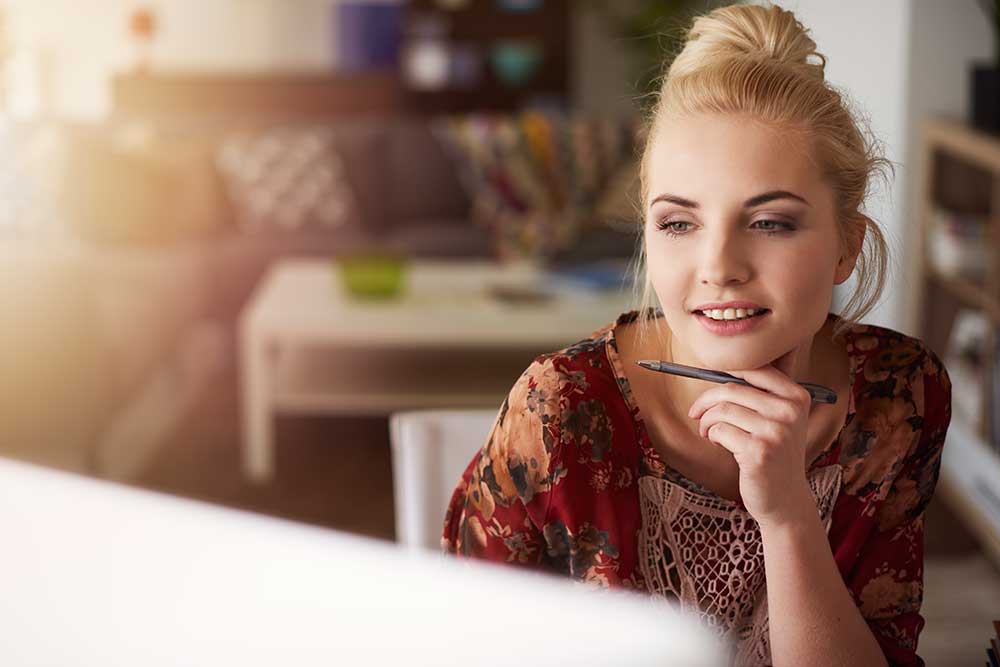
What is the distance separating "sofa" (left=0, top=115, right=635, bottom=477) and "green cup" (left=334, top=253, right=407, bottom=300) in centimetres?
19

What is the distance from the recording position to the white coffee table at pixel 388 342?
116 inches

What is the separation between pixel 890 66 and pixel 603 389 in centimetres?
248

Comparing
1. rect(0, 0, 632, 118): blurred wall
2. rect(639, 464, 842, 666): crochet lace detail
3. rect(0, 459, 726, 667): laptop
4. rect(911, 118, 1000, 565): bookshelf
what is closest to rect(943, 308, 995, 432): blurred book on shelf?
rect(911, 118, 1000, 565): bookshelf

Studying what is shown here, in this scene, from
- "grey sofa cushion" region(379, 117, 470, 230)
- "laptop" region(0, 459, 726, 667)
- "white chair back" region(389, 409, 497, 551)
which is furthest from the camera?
"grey sofa cushion" region(379, 117, 470, 230)

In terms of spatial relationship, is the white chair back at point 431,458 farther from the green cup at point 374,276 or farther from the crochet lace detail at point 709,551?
the green cup at point 374,276

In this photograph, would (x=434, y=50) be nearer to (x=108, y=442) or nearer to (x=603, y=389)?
(x=108, y=442)

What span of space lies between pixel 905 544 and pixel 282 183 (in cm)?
379

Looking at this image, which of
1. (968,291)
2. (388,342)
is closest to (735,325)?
(388,342)

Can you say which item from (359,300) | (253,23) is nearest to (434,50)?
(253,23)

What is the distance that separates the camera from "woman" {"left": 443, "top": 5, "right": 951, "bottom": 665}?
2.81 feet

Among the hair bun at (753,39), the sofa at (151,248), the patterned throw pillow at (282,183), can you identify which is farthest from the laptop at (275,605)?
the patterned throw pillow at (282,183)

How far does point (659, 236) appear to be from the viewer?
34.8 inches

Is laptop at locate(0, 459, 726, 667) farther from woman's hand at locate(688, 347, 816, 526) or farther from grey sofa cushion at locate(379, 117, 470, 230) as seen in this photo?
grey sofa cushion at locate(379, 117, 470, 230)

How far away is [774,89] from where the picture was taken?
Result: 2.89 ft
